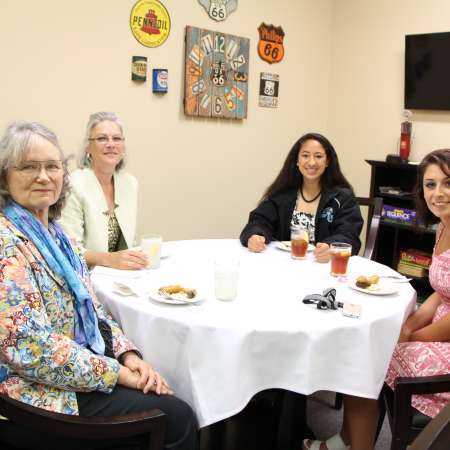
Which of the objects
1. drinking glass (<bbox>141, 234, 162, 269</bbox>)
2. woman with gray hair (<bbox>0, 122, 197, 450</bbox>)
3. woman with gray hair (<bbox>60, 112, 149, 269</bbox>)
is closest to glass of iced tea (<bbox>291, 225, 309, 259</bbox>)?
drinking glass (<bbox>141, 234, 162, 269</bbox>)

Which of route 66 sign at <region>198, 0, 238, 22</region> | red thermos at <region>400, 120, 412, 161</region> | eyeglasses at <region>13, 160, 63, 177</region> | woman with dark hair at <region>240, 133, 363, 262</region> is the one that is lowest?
woman with dark hair at <region>240, 133, 363, 262</region>

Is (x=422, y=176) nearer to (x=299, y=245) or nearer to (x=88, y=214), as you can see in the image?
(x=299, y=245)

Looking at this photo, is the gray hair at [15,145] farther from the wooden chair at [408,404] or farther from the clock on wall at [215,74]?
the clock on wall at [215,74]

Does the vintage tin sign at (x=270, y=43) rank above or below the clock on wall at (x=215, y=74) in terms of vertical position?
above

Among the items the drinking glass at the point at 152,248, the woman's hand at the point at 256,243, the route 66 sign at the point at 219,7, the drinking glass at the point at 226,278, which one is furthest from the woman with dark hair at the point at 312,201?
the route 66 sign at the point at 219,7

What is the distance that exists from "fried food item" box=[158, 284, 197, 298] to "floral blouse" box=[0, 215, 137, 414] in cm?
29

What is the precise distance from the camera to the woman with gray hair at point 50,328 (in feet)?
3.98

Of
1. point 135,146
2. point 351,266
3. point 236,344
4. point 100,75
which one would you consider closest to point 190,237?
point 135,146

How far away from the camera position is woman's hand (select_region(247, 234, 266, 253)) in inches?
87.7

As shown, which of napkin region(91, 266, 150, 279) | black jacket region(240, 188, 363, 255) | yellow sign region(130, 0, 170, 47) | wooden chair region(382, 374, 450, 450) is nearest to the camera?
wooden chair region(382, 374, 450, 450)

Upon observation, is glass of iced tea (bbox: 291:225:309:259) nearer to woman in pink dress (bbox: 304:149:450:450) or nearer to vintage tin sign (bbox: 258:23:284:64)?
woman in pink dress (bbox: 304:149:450:450)

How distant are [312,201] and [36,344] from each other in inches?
67.1

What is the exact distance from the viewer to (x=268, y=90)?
4473 millimetres

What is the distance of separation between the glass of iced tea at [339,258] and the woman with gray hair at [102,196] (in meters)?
0.92
